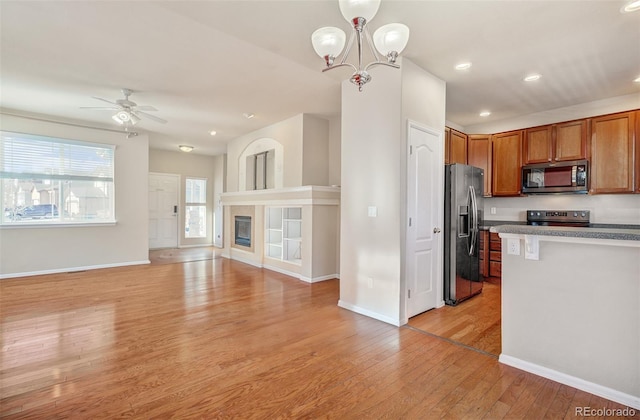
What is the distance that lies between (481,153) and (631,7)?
307 cm

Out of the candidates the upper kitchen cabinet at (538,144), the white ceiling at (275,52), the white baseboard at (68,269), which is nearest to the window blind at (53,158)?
the white ceiling at (275,52)

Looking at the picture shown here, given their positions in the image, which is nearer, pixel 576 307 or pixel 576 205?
pixel 576 307

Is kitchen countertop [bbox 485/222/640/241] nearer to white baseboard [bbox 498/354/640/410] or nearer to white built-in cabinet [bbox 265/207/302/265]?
white baseboard [bbox 498/354/640/410]

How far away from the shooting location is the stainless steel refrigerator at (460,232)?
12.1 ft

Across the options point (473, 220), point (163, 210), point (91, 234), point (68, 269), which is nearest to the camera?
point (473, 220)

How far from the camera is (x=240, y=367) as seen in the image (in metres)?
2.31

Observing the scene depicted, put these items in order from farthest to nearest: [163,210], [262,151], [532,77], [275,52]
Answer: [163,210] < [262,151] < [532,77] < [275,52]

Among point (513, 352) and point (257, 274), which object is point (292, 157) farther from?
point (513, 352)

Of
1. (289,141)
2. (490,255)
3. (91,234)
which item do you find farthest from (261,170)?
(490,255)

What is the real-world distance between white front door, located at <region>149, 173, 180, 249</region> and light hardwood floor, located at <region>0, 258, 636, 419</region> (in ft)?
15.2

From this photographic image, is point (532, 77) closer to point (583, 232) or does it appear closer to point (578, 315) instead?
point (583, 232)

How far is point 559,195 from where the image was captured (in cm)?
470

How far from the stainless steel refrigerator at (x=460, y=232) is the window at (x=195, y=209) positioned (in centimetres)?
761

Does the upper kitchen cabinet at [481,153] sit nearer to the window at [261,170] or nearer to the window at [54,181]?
the window at [261,170]
